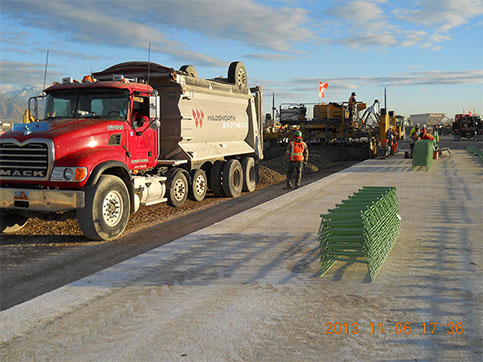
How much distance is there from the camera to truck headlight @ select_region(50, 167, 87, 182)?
7469mm

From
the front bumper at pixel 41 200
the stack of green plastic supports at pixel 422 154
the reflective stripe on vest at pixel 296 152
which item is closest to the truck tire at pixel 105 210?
the front bumper at pixel 41 200

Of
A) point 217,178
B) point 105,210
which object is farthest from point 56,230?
point 217,178

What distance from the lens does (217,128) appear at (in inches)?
508

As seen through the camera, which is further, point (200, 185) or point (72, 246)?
point (200, 185)

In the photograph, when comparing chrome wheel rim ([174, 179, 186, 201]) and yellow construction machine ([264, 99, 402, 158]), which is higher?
yellow construction machine ([264, 99, 402, 158])

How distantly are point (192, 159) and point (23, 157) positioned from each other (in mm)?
4449

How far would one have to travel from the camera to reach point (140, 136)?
9.52 meters

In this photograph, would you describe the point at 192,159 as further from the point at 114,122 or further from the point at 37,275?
the point at 37,275

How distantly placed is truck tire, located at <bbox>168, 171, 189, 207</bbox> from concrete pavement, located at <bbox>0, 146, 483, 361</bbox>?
374 cm

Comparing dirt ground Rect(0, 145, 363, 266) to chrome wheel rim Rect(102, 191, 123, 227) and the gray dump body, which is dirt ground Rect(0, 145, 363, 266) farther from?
the gray dump body

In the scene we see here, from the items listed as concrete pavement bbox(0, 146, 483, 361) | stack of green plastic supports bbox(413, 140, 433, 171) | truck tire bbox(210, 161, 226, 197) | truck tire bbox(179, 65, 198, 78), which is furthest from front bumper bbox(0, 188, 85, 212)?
stack of green plastic supports bbox(413, 140, 433, 171)

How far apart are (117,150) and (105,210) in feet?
4.40

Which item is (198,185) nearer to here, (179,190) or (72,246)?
(179,190)

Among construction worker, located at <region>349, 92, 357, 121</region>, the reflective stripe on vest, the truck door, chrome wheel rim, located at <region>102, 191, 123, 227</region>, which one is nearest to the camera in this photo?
chrome wheel rim, located at <region>102, 191, 123, 227</region>
